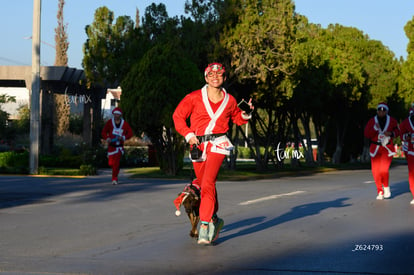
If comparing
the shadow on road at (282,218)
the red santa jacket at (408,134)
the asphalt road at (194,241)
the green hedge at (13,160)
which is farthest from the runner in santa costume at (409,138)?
the green hedge at (13,160)

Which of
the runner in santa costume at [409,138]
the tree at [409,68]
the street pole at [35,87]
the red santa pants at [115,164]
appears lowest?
the red santa pants at [115,164]

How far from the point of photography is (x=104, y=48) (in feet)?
102

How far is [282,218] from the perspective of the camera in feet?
41.1

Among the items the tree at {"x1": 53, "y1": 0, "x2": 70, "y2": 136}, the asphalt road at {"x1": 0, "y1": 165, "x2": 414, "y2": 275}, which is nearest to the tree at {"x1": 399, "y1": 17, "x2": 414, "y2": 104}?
the tree at {"x1": 53, "y1": 0, "x2": 70, "y2": 136}

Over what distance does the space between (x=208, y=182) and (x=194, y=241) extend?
0.80 meters

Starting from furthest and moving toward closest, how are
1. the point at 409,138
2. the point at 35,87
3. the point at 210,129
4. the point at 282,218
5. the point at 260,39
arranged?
the point at 260,39
the point at 35,87
the point at 409,138
the point at 282,218
the point at 210,129

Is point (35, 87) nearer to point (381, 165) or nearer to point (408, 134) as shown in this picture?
point (381, 165)

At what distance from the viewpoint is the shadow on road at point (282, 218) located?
1080 cm

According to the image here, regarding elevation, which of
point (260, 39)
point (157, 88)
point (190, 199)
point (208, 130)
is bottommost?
point (190, 199)

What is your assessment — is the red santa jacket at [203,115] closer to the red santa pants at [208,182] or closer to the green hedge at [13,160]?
the red santa pants at [208,182]

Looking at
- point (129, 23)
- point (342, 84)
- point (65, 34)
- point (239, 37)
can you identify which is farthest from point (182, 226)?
point (65, 34)

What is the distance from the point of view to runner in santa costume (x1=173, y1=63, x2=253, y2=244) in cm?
940

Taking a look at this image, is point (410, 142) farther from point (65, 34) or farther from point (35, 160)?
point (65, 34)

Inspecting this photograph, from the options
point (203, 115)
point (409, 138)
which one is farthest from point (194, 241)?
point (409, 138)
